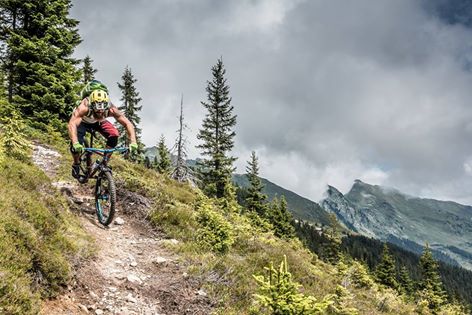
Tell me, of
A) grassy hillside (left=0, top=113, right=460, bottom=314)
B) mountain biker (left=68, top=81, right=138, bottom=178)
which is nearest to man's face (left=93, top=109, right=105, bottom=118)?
mountain biker (left=68, top=81, right=138, bottom=178)

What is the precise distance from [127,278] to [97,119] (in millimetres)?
4097

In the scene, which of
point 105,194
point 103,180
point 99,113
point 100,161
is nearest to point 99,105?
point 99,113

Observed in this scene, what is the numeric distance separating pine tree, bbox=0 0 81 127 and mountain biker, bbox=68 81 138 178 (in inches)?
515

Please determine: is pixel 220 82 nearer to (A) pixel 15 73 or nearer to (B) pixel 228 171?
(B) pixel 228 171

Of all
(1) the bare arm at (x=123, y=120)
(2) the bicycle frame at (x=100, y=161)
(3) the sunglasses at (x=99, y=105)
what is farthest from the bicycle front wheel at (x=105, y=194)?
(3) the sunglasses at (x=99, y=105)

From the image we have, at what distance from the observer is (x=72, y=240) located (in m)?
7.01

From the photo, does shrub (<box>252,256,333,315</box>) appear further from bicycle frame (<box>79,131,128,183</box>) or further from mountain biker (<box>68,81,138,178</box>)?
bicycle frame (<box>79,131,128,183</box>)

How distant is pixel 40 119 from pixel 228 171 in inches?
819

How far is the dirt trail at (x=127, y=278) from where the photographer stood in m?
5.87

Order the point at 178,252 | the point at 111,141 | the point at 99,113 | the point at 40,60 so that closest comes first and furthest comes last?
Result: the point at 99,113 → the point at 178,252 → the point at 111,141 → the point at 40,60

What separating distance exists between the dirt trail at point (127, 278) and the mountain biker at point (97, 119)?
214 centimetres

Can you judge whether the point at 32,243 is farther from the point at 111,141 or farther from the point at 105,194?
the point at 111,141

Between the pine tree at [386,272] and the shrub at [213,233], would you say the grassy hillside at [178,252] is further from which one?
the pine tree at [386,272]

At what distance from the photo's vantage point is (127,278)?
6.97 meters
